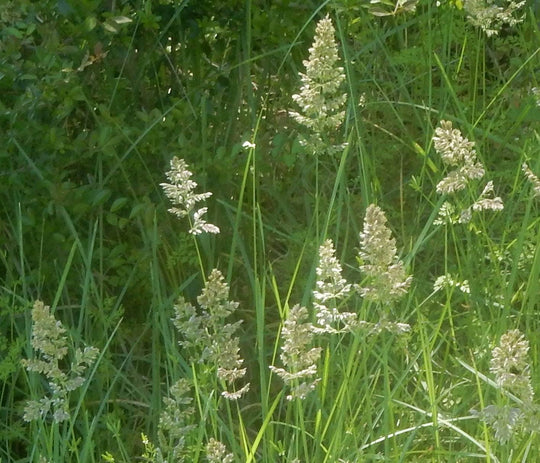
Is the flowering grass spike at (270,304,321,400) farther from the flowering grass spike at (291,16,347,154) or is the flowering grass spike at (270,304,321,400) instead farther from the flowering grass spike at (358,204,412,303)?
the flowering grass spike at (291,16,347,154)

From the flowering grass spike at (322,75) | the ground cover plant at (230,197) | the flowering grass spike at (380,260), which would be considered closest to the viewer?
the flowering grass spike at (380,260)

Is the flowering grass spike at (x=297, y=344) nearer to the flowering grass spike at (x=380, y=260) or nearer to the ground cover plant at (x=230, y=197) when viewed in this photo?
the flowering grass spike at (x=380, y=260)

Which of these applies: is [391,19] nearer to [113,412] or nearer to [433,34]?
[433,34]

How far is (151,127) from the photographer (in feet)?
9.38

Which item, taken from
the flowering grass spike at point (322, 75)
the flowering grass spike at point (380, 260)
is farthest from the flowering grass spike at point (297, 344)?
the flowering grass spike at point (322, 75)

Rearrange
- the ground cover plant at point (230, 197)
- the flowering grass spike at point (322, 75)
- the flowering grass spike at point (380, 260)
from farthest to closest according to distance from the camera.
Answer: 1. the ground cover plant at point (230, 197)
2. the flowering grass spike at point (322, 75)
3. the flowering grass spike at point (380, 260)

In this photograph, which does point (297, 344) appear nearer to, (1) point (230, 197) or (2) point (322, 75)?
(2) point (322, 75)

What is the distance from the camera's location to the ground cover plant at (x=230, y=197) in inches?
98.1

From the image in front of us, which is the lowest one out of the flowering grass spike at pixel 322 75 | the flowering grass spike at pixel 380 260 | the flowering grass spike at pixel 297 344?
the flowering grass spike at pixel 297 344

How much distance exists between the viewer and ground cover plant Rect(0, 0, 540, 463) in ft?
8.18

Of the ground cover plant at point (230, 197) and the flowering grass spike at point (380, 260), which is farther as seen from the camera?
the ground cover plant at point (230, 197)

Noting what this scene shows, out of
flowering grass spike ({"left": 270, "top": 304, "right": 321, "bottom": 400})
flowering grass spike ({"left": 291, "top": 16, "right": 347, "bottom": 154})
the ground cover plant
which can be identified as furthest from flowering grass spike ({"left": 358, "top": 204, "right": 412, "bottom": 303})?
the ground cover plant

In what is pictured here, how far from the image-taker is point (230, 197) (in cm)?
309

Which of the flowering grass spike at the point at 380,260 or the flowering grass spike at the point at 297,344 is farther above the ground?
the flowering grass spike at the point at 380,260
